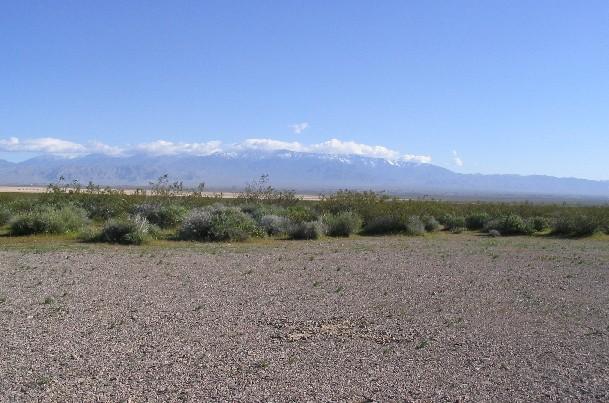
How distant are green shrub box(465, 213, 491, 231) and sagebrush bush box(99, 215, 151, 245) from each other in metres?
19.8

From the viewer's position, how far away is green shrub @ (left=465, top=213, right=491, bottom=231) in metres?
36.3

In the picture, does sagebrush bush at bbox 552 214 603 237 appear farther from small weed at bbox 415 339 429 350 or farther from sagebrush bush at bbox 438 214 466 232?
small weed at bbox 415 339 429 350

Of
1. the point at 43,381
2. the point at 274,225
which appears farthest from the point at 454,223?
the point at 43,381

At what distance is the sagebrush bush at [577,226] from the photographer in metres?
32.3

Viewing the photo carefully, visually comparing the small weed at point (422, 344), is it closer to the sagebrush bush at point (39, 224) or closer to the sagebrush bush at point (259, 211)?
the sagebrush bush at point (39, 224)

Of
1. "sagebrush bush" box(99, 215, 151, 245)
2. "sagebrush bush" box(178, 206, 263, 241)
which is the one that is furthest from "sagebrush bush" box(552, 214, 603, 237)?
"sagebrush bush" box(99, 215, 151, 245)

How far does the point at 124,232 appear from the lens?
Answer: 23.1 m

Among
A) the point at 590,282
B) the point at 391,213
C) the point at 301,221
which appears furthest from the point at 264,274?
the point at 391,213

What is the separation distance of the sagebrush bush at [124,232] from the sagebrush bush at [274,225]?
5806 millimetres

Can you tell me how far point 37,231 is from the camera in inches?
1001

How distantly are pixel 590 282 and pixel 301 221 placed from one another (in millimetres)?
14540

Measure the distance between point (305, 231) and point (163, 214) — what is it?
7394 mm

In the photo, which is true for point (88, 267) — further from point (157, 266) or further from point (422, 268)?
point (422, 268)

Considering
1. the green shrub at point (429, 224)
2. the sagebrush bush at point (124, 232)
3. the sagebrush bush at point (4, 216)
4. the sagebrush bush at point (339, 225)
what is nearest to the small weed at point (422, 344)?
the sagebrush bush at point (124, 232)
